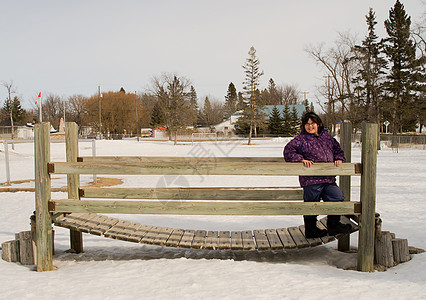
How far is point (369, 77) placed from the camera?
3244 cm

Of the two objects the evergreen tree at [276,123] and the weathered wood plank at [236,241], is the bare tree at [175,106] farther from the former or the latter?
the weathered wood plank at [236,241]

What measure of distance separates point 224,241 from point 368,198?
1.95 meters

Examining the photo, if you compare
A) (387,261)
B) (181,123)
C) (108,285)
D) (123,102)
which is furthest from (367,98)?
(123,102)

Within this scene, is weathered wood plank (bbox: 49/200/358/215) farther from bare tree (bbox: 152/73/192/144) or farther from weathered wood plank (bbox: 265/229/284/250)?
bare tree (bbox: 152/73/192/144)

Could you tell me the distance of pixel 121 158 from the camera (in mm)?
5598

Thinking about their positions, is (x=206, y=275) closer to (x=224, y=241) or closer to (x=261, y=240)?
(x=224, y=241)

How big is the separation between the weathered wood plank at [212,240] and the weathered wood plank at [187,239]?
9.1 inches

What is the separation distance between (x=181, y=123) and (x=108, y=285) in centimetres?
4921

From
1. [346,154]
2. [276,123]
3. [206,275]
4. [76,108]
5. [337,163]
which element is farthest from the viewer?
[76,108]

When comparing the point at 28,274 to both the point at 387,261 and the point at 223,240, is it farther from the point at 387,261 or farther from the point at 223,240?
the point at 387,261

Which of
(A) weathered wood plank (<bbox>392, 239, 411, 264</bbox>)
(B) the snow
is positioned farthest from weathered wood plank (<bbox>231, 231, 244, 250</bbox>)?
(A) weathered wood plank (<bbox>392, 239, 411, 264</bbox>)

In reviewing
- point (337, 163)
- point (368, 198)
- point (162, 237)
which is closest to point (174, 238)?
point (162, 237)

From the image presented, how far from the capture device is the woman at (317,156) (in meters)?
4.69

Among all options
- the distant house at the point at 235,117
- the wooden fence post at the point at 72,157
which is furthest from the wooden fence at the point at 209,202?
the distant house at the point at 235,117
